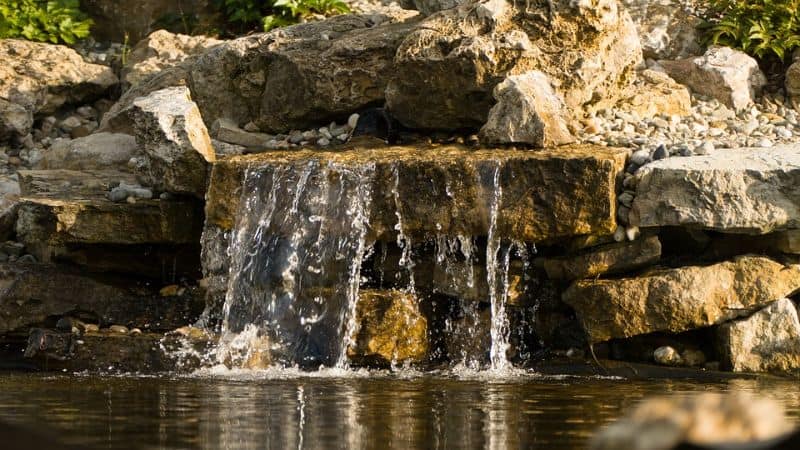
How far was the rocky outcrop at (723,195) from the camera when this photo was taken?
8.68 m

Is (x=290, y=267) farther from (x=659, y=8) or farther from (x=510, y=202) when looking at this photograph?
(x=659, y=8)

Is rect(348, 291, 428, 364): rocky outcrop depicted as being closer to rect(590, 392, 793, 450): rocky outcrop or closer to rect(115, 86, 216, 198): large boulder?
rect(115, 86, 216, 198): large boulder

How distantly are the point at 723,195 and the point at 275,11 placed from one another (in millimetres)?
6724

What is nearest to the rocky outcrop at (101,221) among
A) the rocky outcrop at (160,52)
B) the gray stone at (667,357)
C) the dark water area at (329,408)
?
the dark water area at (329,408)

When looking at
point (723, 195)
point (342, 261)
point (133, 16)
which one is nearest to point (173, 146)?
point (342, 261)

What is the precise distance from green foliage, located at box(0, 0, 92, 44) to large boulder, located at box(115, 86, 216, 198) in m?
4.90

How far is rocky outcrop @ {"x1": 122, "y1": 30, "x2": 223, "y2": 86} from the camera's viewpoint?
13.5 m

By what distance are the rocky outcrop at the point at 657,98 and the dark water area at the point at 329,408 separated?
3.51 metres

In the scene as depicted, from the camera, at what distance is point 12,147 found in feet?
44.3

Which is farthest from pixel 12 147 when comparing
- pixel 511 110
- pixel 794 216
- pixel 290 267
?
pixel 794 216

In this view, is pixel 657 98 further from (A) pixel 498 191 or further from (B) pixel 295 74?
(B) pixel 295 74

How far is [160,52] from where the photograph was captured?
13750 mm

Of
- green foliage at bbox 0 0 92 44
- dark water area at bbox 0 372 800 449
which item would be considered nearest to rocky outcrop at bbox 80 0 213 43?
green foliage at bbox 0 0 92 44

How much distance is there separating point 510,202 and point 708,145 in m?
1.62
